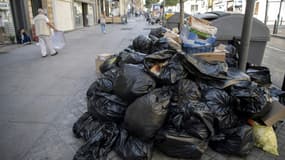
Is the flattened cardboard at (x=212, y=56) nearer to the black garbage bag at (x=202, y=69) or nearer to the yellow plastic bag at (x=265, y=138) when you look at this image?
the black garbage bag at (x=202, y=69)

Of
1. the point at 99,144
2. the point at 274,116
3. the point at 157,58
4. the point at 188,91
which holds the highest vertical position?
the point at 157,58

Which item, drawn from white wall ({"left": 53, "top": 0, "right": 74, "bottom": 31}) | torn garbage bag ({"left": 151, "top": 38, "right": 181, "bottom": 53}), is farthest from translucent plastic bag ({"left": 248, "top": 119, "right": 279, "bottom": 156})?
white wall ({"left": 53, "top": 0, "right": 74, "bottom": 31})

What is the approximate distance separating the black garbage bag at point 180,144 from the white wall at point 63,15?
47.7 ft

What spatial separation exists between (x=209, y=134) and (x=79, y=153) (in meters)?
1.35

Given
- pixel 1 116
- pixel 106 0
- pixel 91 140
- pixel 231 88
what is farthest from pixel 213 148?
pixel 106 0

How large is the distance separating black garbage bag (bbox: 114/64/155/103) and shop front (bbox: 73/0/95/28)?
18.5 m

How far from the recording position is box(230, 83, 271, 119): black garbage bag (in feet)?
7.72

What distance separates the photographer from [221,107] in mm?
2375

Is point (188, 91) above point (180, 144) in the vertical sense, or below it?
above

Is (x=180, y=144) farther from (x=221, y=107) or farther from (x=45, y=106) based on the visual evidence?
(x=45, y=106)

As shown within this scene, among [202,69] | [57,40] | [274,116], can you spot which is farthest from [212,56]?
[57,40]

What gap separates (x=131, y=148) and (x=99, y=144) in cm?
36

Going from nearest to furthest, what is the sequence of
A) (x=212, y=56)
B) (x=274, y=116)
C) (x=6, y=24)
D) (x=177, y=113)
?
(x=177, y=113), (x=274, y=116), (x=212, y=56), (x=6, y=24)

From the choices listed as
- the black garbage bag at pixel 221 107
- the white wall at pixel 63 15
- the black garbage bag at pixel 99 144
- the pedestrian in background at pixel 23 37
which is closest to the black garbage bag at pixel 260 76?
the black garbage bag at pixel 221 107
